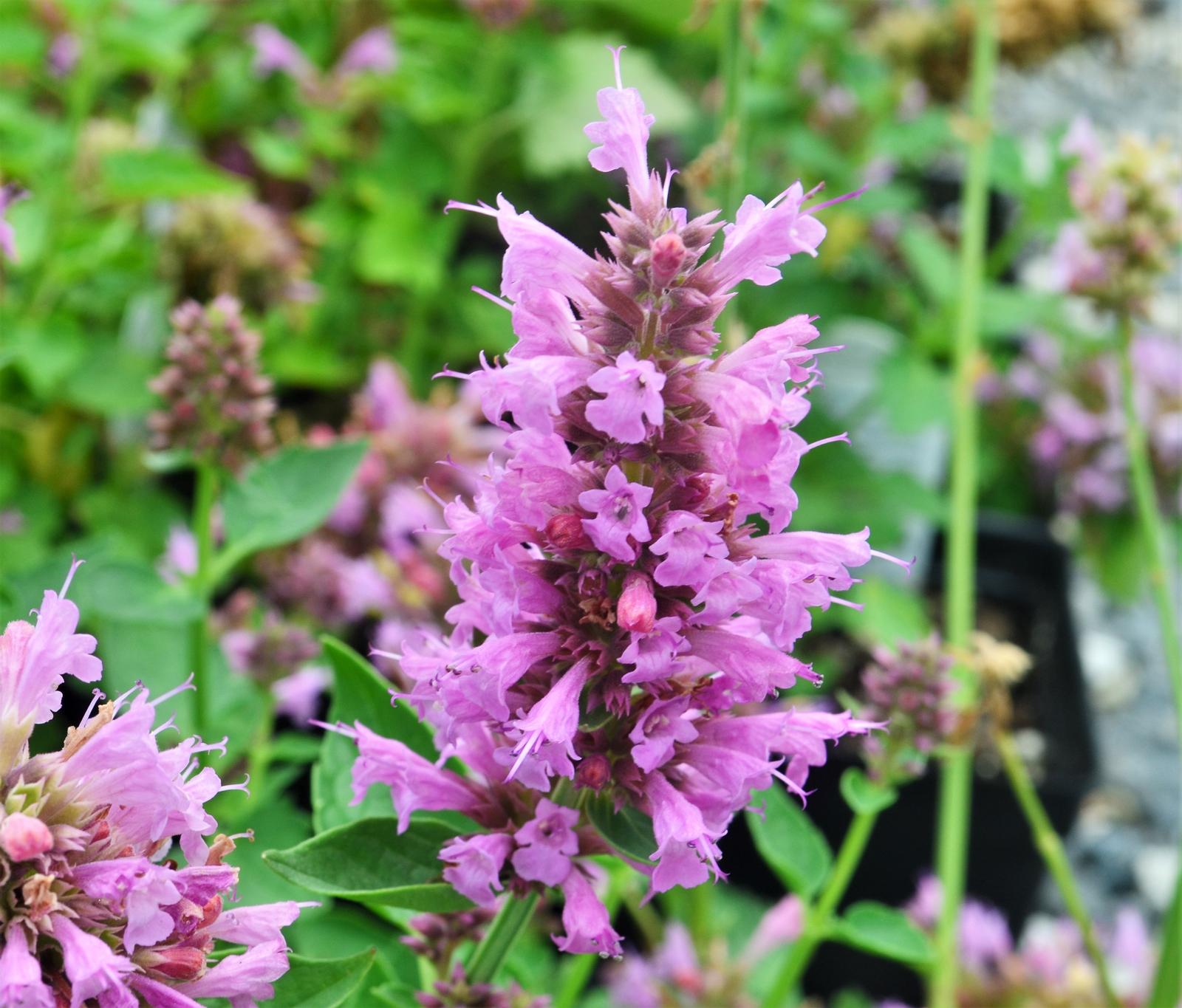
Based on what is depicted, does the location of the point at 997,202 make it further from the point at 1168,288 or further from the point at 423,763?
the point at 423,763

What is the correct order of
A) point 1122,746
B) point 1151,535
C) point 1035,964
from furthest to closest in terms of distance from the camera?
point 1122,746, point 1035,964, point 1151,535

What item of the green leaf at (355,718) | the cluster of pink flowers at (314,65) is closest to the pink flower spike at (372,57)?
the cluster of pink flowers at (314,65)

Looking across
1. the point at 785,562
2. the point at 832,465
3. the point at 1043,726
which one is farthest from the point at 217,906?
the point at 1043,726

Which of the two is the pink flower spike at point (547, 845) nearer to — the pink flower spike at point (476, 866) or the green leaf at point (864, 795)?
the pink flower spike at point (476, 866)

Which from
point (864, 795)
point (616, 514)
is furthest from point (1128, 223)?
point (616, 514)

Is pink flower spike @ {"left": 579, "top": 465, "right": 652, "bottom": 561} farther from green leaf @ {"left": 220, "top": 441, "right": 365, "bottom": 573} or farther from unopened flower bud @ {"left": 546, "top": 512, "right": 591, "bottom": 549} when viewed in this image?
green leaf @ {"left": 220, "top": 441, "right": 365, "bottom": 573}

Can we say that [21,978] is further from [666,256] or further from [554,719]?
[666,256]
